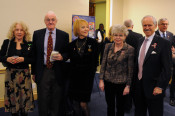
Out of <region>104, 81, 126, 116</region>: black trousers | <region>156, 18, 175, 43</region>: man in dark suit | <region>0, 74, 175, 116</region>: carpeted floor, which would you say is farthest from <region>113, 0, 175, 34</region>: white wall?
<region>104, 81, 126, 116</region>: black trousers

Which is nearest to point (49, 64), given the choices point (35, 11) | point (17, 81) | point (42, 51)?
point (42, 51)

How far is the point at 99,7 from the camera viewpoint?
27.0 ft

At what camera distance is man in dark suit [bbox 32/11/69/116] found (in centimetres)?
229

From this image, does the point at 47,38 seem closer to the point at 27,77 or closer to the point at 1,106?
the point at 27,77

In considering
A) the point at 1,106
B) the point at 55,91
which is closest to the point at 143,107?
the point at 55,91

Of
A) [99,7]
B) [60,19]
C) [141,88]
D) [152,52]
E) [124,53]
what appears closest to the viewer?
[152,52]

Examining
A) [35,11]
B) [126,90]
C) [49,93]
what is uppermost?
[35,11]

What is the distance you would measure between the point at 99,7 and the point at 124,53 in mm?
6730

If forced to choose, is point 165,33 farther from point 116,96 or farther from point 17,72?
point 17,72

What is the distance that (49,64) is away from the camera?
229 cm

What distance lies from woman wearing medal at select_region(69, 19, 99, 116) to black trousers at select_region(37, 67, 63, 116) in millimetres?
313

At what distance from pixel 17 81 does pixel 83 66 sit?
1.02m

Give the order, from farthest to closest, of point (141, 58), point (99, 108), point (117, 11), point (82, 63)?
1. point (117, 11)
2. point (99, 108)
3. point (82, 63)
4. point (141, 58)

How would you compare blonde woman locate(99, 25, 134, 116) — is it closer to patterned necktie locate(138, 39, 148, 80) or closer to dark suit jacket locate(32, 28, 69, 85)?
patterned necktie locate(138, 39, 148, 80)
